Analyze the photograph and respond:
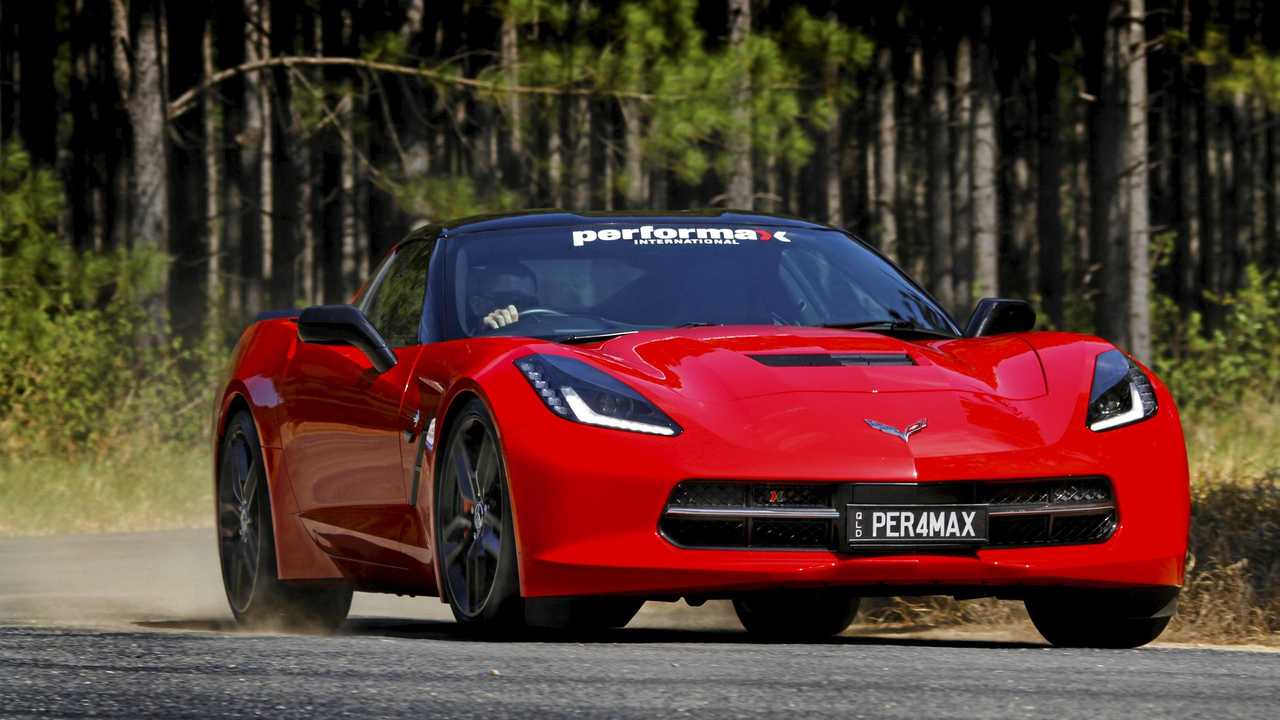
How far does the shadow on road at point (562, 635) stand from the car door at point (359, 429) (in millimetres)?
369

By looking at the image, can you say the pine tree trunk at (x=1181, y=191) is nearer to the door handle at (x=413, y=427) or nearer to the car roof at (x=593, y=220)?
the car roof at (x=593, y=220)

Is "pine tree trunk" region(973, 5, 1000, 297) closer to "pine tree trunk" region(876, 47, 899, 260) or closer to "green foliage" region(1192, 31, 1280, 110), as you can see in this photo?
"green foliage" region(1192, 31, 1280, 110)

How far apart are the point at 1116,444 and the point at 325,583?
10.1 feet

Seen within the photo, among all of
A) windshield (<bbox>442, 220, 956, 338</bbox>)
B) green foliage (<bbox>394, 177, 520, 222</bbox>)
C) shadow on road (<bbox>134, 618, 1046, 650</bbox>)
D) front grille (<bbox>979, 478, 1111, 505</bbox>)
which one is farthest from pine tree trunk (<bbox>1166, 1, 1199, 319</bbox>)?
front grille (<bbox>979, 478, 1111, 505</bbox>)

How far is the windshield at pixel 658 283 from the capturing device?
7.34 m

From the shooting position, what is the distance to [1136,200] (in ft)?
76.4

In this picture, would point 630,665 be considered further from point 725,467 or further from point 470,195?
point 470,195

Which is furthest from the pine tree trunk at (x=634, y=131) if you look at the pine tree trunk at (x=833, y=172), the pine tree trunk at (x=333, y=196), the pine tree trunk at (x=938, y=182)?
the pine tree trunk at (x=833, y=172)

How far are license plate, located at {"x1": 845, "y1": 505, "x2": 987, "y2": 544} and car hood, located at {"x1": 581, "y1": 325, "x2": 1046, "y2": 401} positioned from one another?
40 cm

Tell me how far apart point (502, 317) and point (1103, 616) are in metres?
2.14

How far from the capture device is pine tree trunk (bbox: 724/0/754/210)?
70.3ft

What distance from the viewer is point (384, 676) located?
5434 millimetres

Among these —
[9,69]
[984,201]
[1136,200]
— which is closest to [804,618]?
[1136,200]

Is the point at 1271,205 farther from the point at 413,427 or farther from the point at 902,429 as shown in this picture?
the point at 902,429
